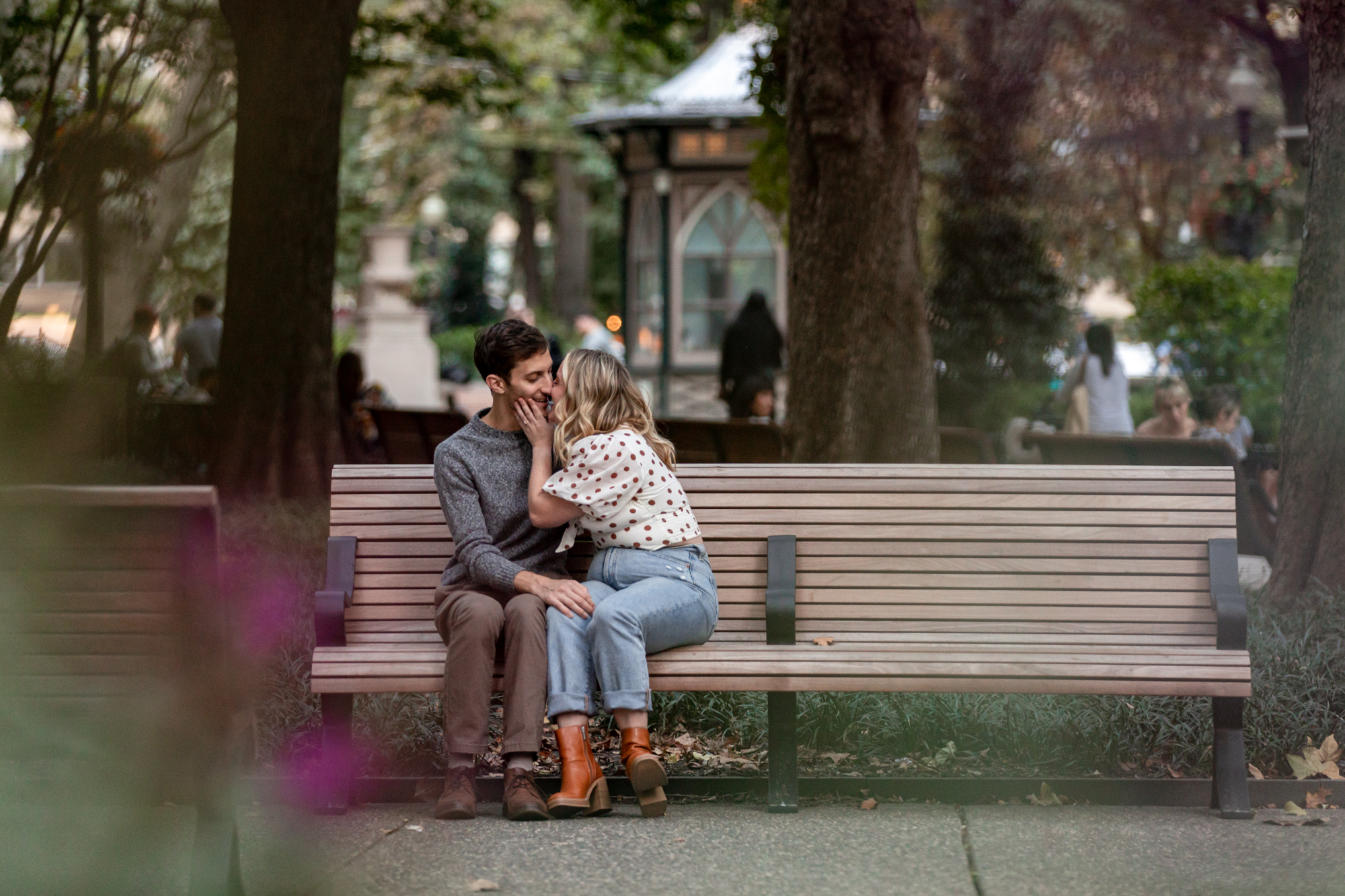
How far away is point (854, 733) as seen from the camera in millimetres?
4965

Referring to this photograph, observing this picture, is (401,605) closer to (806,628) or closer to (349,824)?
(349,824)

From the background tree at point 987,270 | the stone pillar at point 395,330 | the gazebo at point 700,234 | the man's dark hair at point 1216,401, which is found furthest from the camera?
the stone pillar at point 395,330

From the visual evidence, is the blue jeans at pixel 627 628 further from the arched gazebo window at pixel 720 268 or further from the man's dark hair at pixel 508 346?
the arched gazebo window at pixel 720 268

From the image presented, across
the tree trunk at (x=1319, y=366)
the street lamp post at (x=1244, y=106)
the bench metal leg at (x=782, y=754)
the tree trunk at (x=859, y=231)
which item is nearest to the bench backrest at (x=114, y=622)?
the bench metal leg at (x=782, y=754)

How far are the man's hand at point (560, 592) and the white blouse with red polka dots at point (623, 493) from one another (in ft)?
0.77

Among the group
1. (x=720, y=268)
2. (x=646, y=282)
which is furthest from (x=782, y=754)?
(x=646, y=282)

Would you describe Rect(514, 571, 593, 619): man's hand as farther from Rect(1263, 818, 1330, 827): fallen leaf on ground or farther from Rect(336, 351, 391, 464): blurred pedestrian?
Rect(336, 351, 391, 464): blurred pedestrian

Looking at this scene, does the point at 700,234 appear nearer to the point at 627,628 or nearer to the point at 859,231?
the point at 859,231

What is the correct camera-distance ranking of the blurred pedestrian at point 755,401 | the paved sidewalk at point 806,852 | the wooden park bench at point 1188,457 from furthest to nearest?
the blurred pedestrian at point 755,401, the wooden park bench at point 1188,457, the paved sidewalk at point 806,852

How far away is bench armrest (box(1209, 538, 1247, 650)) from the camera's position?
439 centimetres

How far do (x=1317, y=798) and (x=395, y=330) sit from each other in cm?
2328

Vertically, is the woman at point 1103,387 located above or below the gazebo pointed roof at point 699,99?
below

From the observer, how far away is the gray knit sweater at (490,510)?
452 cm

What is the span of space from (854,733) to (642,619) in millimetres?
1057
